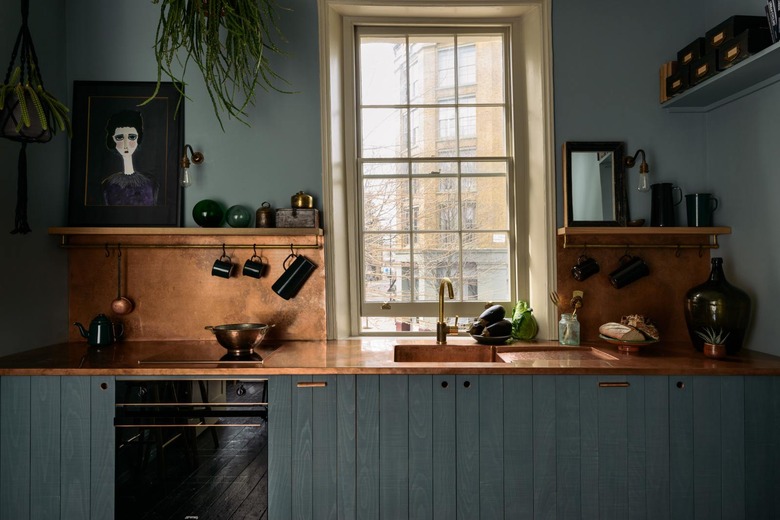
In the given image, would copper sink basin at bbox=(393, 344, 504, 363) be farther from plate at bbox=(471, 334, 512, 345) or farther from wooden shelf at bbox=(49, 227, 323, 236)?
wooden shelf at bbox=(49, 227, 323, 236)

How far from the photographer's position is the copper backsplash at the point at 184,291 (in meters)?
2.73

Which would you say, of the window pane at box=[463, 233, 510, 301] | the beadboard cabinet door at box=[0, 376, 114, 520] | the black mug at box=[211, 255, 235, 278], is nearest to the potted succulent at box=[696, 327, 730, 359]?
the window pane at box=[463, 233, 510, 301]

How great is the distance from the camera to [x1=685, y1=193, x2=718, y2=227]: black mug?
8.30ft

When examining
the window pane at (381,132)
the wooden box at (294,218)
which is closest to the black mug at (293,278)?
the wooden box at (294,218)

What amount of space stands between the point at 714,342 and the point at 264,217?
2349mm

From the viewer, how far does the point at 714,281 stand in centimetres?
235

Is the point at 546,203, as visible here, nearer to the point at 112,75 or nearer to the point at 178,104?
the point at 178,104

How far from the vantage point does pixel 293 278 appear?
2.69 m

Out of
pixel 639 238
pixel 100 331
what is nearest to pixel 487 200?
pixel 639 238

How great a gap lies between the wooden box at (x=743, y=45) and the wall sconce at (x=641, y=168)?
589 mm

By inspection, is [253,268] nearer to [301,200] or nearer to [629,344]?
[301,200]

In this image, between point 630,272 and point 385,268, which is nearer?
point 630,272

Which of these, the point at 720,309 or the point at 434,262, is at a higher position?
the point at 434,262

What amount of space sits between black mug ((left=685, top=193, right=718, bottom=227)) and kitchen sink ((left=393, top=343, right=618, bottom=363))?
89 cm
